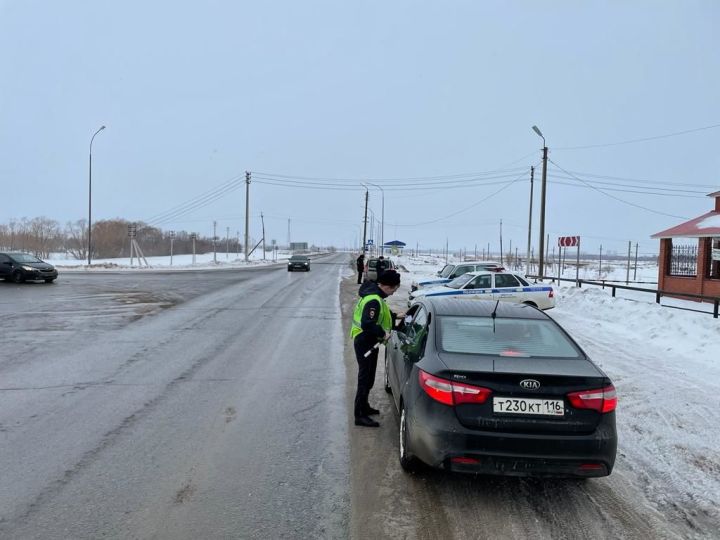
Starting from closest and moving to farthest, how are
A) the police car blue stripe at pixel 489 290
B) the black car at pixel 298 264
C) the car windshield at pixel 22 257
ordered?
1. the police car blue stripe at pixel 489 290
2. the car windshield at pixel 22 257
3. the black car at pixel 298 264

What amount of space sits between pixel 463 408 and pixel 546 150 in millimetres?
26537

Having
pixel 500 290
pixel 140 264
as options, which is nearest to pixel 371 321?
pixel 500 290

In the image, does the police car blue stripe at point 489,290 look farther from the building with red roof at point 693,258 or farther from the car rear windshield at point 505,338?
the car rear windshield at point 505,338

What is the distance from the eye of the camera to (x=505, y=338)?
4.44 metres

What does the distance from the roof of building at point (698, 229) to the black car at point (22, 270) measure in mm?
26859

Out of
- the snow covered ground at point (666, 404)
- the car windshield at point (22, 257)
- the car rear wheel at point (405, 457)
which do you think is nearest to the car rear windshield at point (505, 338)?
the car rear wheel at point (405, 457)

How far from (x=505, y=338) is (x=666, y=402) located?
11.0 ft

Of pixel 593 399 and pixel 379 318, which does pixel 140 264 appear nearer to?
pixel 379 318

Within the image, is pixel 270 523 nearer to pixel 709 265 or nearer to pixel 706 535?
pixel 706 535

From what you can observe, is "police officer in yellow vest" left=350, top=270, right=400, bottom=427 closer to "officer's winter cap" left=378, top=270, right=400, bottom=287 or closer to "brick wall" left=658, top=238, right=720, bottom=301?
"officer's winter cap" left=378, top=270, right=400, bottom=287

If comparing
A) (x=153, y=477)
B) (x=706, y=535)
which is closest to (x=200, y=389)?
(x=153, y=477)

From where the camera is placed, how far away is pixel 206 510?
360 cm

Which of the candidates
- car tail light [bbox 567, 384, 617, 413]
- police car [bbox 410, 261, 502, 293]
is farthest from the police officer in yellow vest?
police car [bbox 410, 261, 502, 293]

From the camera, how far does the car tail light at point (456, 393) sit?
3.66 metres
